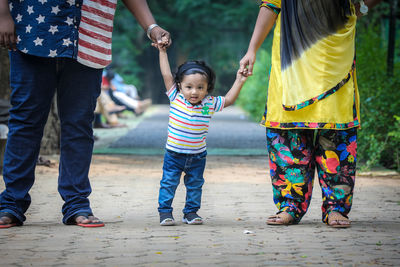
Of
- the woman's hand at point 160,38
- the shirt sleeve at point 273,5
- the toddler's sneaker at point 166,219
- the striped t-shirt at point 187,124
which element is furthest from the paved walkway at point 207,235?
A: the shirt sleeve at point 273,5

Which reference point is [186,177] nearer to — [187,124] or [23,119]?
[187,124]

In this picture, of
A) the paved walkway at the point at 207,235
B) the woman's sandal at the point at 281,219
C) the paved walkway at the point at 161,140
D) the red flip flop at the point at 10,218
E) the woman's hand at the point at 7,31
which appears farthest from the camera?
the paved walkway at the point at 161,140

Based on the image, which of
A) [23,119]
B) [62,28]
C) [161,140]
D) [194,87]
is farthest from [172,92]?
[161,140]

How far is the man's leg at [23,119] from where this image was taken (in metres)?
4.27

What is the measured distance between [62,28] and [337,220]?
2066 mm

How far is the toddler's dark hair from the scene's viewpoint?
4.57 m

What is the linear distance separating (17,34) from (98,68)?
1.74 feet

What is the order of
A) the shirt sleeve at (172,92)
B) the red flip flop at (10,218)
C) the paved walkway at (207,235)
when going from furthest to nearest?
the shirt sleeve at (172,92), the red flip flop at (10,218), the paved walkway at (207,235)

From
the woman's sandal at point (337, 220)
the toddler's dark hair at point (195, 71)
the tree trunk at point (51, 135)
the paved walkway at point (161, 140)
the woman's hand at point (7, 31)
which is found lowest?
the paved walkway at point (161, 140)

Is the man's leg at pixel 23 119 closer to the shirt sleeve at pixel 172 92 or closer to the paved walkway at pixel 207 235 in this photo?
the paved walkway at pixel 207 235

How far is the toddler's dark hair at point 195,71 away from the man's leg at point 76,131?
1.69ft

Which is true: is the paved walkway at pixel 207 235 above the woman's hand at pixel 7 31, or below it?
below

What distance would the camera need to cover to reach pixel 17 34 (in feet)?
13.9

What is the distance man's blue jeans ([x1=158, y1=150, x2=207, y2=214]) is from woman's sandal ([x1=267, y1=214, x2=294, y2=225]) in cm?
49
